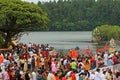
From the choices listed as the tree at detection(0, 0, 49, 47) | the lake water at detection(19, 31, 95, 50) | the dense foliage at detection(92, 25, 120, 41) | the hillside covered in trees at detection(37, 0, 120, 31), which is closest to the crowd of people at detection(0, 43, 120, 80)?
the tree at detection(0, 0, 49, 47)

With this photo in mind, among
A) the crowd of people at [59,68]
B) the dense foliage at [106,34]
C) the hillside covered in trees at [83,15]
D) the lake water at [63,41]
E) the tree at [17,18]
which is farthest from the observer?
the hillside covered in trees at [83,15]

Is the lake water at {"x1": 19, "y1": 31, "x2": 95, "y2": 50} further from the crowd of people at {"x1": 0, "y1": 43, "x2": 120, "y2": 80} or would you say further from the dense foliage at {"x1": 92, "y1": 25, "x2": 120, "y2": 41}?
the crowd of people at {"x1": 0, "y1": 43, "x2": 120, "y2": 80}

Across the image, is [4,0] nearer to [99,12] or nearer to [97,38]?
[97,38]

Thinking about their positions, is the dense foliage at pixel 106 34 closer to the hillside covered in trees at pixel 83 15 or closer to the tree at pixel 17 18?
the tree at pixel 17 18

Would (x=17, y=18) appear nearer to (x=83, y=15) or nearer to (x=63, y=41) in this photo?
(x=63, y=41)

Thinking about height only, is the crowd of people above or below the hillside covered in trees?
above

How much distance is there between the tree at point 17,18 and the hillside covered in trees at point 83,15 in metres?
111

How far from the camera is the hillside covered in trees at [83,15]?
494 feet

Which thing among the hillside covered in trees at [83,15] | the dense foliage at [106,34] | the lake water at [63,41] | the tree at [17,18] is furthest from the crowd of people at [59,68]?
the hillside covered in trees at [83,15]

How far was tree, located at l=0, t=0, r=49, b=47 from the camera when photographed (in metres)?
36.6

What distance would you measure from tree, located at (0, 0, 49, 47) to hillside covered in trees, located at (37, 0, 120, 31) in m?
111

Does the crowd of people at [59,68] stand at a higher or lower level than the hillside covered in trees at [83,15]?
higher

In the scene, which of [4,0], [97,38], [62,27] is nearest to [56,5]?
[62,27]

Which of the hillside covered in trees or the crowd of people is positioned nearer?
the crowd of people
